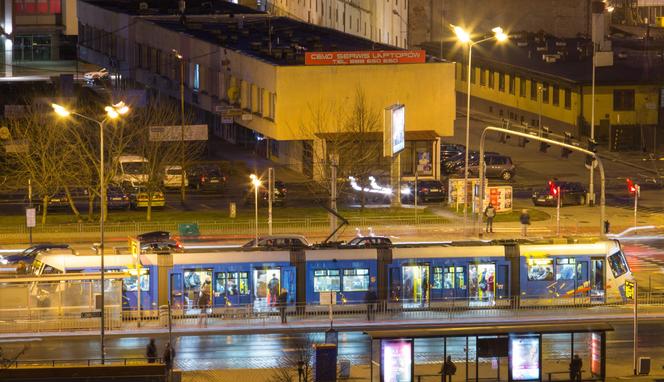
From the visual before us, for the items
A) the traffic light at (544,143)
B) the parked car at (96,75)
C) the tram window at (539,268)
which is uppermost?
the parked car at (96,75)

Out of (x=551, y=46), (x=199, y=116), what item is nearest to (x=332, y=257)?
(x=199, y=116)

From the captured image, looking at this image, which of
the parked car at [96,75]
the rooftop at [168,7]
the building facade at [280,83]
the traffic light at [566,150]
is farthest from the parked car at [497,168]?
the parked car at [96,75]

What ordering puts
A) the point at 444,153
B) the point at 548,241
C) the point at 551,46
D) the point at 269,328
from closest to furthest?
the point at 269,328 → the point at 548,241 → the point at 444,153 → the point at 551,46

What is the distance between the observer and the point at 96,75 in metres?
111

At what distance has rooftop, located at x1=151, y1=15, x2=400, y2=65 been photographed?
8406cm

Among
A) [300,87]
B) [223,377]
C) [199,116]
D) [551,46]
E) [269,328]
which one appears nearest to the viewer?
[223,377]

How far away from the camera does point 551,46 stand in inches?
4373

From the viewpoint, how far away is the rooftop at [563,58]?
91812 millimetres

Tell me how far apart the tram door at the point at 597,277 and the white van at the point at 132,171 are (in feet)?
80.3

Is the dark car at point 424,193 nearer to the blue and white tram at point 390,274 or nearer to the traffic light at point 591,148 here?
the traffic light at point 591,148

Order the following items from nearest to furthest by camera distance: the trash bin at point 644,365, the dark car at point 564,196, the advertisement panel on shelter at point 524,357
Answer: the advertisement panel on shelter at point 524,357
the trash bin at point 644,365
the dark car at point 564,196

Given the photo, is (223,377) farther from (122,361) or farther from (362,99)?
(362,99)

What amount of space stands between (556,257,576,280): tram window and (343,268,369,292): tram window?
6564mm

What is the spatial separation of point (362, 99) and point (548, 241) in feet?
86.1
